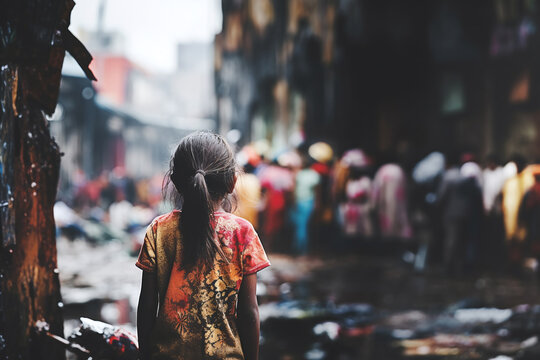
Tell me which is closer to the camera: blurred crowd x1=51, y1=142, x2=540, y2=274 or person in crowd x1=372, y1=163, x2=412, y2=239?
blurred crowd x1=51, y1=142, x2=540, y2=274

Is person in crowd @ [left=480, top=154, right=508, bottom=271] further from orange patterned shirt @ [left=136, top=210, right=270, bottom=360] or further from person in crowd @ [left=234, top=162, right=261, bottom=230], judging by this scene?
orange patterned shirt @ [left=136, top=210, right=270, bottom=360]

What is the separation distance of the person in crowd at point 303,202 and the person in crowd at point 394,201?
2146 mm

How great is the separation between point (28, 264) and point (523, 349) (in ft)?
15.5

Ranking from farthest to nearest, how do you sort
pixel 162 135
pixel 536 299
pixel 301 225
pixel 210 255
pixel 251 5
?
1. pixel 162 135
2. pixel 251 5
3. pixel 301 225
4. pixel 536 299
5. pixel 210 255

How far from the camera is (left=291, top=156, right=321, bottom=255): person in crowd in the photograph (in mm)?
16047

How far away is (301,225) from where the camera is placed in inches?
637


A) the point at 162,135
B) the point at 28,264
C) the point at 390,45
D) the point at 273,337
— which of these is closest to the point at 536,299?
the point at 273,337

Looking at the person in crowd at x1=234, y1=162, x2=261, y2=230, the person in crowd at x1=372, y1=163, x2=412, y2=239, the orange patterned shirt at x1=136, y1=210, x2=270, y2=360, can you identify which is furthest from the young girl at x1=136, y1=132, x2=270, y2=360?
the person in crowd at x1=234, y1=162, x2=261, y2=230

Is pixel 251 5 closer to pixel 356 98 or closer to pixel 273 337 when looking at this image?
pixel 356 98

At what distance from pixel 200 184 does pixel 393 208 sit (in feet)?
39.6

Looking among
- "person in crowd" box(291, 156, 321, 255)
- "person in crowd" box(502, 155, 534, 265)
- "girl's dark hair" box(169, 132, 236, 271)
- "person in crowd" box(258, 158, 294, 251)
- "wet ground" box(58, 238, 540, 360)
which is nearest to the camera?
"girl's dark hair" box(169, 132, 236, 271)

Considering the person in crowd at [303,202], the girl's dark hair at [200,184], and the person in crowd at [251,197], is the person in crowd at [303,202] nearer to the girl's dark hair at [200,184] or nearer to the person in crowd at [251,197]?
the person in crowd at [251,197]

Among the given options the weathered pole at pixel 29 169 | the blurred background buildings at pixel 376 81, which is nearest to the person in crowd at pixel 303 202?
the blurred background buildings at pixel 376 81

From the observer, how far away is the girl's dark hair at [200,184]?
8.00 feet
